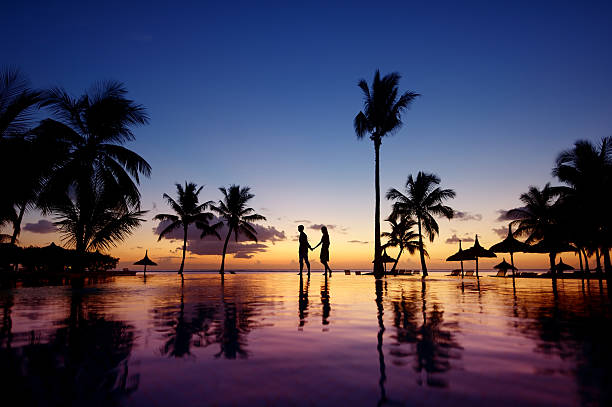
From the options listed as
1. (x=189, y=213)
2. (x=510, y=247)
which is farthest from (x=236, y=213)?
(x=510, y=247)

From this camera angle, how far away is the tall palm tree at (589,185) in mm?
20547

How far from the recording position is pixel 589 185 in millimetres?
21219

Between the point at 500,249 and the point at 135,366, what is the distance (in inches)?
1172

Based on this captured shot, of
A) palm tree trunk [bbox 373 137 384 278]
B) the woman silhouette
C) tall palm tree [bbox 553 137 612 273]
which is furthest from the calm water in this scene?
tall palm tree [bbox 553 137 612 273]

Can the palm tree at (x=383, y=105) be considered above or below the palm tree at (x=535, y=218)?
above

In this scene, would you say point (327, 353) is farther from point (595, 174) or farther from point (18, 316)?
point (595, 174)

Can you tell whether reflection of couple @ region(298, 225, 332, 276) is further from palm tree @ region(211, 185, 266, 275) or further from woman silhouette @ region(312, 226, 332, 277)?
palm tree @ region(211, 185, 266, 275)

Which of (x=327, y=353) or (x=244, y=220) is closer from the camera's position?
(x=327, y=353)

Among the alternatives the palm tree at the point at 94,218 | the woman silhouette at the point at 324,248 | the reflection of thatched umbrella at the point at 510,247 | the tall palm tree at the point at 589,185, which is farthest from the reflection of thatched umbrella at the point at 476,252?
the palm tree at the point at 94,218

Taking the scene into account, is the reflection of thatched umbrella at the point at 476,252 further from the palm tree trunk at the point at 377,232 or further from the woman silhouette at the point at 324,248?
the woman silhouette at the point at 324,248

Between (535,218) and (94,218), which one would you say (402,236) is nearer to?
(535,218)

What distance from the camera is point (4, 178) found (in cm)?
1101

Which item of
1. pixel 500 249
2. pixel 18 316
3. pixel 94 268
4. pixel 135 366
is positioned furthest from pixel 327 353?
pixel 94 268

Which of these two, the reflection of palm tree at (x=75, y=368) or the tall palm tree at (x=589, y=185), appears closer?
the reflection of palm tree at (x=75, y=368)
